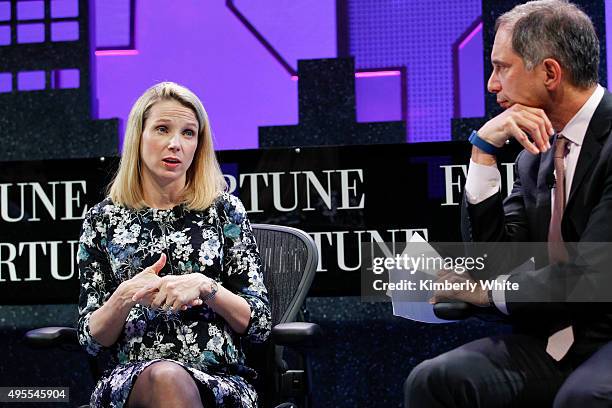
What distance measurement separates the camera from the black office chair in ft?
8.63

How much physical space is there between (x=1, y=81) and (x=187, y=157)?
1911mm

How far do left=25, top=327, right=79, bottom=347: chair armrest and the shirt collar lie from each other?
160 centimetres

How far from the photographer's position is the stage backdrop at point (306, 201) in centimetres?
388

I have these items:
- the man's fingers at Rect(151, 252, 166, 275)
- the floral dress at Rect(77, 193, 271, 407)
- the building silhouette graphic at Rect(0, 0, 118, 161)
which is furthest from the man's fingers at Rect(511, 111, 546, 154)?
the building silhouette graphic at Rect(0, 0, 118, 161)

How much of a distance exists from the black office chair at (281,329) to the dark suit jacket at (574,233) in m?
0.60

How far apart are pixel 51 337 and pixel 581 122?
168 centimetres

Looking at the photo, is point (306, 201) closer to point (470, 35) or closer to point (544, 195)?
point (470, 35)

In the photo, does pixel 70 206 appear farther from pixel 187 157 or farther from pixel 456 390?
pixel 456 390

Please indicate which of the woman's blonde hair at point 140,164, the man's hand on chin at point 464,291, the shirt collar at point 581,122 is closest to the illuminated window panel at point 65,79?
the woman's blonde hair at point 140,164

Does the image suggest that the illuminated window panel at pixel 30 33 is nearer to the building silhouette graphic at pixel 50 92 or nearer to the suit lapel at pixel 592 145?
the building silhouette graphic at pixel 50 92

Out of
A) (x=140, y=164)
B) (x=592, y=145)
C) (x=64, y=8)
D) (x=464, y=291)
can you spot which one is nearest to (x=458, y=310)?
(x=464, y=291)

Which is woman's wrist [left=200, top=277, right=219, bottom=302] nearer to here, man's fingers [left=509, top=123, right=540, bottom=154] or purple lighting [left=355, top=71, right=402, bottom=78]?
man's fingers [left=509, top=123, right=540, bottom=154]

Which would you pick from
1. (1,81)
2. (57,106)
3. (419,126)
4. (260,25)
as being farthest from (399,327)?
(1,81)

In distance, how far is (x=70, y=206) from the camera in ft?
13.1
